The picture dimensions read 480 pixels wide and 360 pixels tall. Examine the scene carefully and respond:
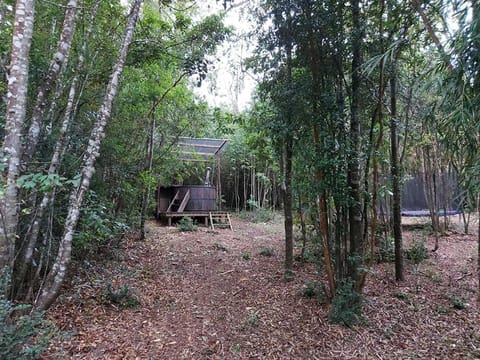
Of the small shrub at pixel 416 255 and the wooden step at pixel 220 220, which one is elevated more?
the wooden step at pixel 220 220

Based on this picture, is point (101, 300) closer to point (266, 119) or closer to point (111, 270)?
point (111, 270)

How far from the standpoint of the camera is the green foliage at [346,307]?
278cm

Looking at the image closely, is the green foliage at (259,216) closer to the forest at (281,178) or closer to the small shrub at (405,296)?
the forest at (281,178)

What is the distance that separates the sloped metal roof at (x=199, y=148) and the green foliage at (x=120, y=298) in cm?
406

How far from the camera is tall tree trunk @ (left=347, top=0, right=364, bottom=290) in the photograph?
2.87 metres

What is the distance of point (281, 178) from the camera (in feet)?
13.1

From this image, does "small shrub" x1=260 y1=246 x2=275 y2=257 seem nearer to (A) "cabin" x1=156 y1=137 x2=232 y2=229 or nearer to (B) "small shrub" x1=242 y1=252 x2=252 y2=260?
(B) "small shrub" x1=242 y1=252 x2=252 y2=260

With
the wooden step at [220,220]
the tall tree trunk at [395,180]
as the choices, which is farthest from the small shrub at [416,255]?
the wooden step at [220,220]

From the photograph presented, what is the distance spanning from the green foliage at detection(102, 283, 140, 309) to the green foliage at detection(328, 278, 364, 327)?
85.2 inches

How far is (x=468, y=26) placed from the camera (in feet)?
6.60

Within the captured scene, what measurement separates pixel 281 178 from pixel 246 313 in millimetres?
1876

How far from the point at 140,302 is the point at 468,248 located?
256 inches

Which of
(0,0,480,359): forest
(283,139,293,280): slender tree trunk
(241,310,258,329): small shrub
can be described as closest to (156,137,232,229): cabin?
(0,0,480,359): forest

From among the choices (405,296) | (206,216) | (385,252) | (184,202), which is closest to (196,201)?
(184,202)
